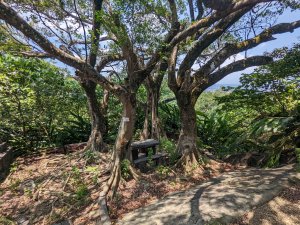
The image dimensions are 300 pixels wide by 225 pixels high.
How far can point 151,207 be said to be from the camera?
4.39 metres

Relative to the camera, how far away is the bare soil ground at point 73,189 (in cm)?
459

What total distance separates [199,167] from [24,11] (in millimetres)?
5413

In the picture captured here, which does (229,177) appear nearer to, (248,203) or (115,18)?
(248,203)

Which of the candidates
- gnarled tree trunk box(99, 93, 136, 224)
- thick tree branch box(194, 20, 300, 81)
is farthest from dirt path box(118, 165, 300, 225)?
thick tree branch box(194, 20, 300, 81)

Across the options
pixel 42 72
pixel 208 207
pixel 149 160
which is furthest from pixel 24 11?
pixel 208 207

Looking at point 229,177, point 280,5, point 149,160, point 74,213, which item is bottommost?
point 74,213

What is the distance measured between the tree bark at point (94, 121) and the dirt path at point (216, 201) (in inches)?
133

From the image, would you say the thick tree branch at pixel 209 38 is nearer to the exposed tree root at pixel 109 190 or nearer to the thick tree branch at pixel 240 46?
the thick tree branch at pixel 240 46

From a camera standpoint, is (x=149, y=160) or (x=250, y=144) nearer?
(x=149, y=160)

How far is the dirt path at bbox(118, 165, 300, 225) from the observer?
3748 millimetres

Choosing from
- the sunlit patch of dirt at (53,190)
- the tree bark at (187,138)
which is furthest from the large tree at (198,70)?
the sunlit patch of dirt at (53,190)

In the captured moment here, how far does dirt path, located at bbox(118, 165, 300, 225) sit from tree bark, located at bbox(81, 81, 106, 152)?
11.1 feet

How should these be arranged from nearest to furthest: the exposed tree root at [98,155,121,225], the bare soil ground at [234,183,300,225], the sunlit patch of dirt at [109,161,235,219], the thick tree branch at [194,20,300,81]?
the bare soil ground at [234,183,300,225], the exposed tree root at [98,155,121,225], the sunlit patch of dirt at [109,161,235,219], the thick tree branch at [194,20,300,81]

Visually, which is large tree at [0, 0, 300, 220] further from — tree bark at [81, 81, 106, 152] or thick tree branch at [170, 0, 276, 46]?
tree bark at [81, 81, 106, 152]
